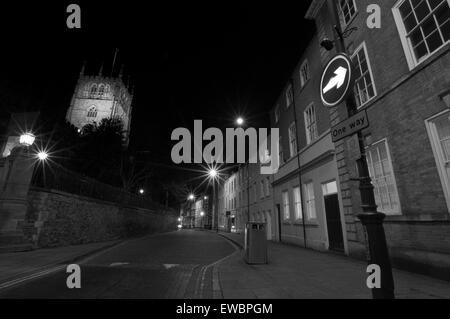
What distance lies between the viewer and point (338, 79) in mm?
4000

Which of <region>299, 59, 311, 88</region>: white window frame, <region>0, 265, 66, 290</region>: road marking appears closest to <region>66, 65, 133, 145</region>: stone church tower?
<region>299, 59, 311, 88</region>: white window frame

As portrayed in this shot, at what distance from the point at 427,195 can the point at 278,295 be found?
17.6 feet

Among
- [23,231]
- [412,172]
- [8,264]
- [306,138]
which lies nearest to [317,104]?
[306,138]

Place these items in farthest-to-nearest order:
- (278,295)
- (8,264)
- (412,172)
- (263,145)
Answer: (263,145)
(8,264)
(412,172)
(278,295)

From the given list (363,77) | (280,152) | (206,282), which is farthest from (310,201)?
(206,282)

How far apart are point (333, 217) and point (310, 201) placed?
103 inches

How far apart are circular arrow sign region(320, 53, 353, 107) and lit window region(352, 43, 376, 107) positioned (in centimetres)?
619

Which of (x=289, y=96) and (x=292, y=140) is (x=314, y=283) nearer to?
(x=292, y=140)

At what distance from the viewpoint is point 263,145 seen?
937 inches

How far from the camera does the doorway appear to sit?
11289mm

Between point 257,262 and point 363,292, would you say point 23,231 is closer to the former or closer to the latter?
point 257,262

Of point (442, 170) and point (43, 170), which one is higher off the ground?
point (43, 170)

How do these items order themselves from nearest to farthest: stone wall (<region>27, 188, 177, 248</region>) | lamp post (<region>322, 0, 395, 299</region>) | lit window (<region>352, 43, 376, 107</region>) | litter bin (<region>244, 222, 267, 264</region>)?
1. lamp post (<region>322, 0, 395, 299</region>)
2. litter bin (<region>244, 222, 267, 264</region>)
3. lit window (<region>352, 43, 376, 107</region>)
4. stone wall (<region>27, 188, 177, 248</region>)

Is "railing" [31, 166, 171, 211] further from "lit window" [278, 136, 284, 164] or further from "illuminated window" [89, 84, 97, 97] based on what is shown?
"illuminated window" [89, 84, 97, 97]
